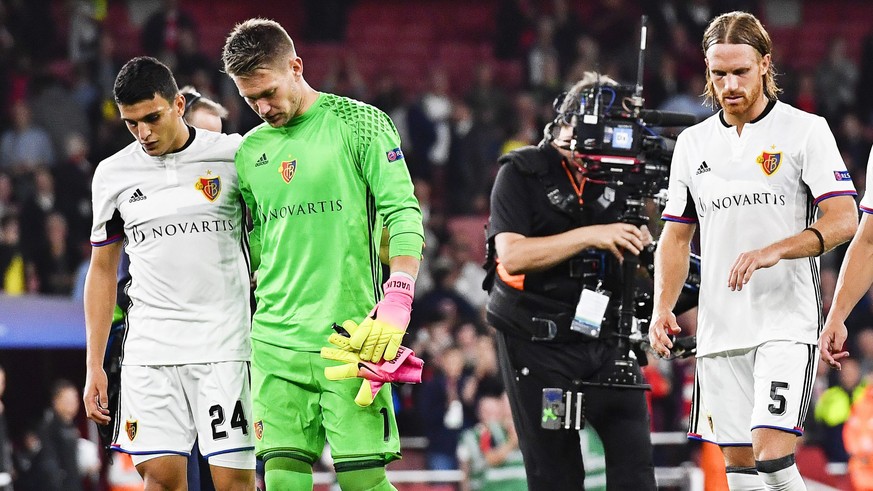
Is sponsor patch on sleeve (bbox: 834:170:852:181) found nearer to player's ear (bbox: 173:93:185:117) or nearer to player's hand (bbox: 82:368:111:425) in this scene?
player's ear (bbox: 173:93:185:117)

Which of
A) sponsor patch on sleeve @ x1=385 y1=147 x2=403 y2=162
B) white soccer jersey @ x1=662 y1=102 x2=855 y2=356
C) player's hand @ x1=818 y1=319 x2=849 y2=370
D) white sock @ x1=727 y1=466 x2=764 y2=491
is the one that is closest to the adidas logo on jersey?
sponsor patch on sleeve @ x1=385 y1=147 x2=403 y2=162

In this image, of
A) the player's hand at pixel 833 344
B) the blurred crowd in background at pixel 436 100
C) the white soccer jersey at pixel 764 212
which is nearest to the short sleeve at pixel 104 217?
the white soccer jersey at pixel 764 212

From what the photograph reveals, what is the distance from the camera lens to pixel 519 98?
15.7m

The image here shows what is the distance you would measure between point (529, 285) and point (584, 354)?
42 cm

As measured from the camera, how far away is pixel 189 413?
5891 mm

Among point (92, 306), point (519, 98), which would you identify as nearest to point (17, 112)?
point (519, 98)

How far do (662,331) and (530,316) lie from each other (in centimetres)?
77

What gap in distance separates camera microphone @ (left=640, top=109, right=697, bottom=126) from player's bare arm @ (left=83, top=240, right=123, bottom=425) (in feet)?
8.28

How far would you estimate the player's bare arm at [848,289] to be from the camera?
522 cm

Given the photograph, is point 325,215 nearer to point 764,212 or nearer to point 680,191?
point 680,191

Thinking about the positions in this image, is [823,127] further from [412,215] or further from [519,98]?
[519,98]

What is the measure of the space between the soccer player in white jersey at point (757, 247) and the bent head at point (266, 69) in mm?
1770

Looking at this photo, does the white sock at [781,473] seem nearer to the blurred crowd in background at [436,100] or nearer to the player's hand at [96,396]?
the player's hand at [96,396]

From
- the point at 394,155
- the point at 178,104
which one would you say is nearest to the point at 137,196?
the point at 178,104
